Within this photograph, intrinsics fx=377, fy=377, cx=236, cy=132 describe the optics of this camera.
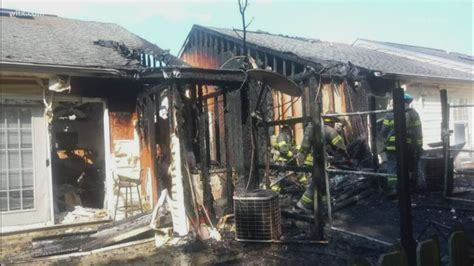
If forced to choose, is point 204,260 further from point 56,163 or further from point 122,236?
point 56,163

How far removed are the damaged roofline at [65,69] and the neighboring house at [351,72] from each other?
2.89 m

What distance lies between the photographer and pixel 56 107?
27.9 ft

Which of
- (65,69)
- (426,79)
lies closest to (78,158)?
(65,69)

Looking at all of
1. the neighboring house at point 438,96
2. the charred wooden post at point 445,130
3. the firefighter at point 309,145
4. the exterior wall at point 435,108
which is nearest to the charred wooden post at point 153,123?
the firefighter at point 309,145

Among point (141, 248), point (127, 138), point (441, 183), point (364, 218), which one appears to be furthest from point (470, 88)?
point (141, 248)

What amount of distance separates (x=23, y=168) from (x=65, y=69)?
2.10 meters

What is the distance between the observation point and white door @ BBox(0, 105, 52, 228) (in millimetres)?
7148

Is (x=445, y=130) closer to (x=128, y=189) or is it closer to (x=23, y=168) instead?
(x=128, y=189)

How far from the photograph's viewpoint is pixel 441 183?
8.37 m

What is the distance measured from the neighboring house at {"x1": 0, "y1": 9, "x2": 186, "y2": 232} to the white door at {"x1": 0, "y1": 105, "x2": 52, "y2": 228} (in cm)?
2

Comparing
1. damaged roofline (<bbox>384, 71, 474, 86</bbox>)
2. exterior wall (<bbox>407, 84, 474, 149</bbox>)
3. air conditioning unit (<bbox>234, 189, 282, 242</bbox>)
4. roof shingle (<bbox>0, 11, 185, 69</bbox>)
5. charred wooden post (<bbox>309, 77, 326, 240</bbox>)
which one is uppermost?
roof shingle (<bbox>0, 11, 185, 69</bbox>)

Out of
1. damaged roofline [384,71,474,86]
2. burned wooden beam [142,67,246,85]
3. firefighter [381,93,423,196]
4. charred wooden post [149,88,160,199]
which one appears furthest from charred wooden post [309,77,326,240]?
damaged roofline [384,71,474,86]

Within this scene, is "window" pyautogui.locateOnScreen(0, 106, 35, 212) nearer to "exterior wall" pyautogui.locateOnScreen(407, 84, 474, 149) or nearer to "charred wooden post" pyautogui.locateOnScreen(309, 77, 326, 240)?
"charred wooden post" pyautogui.locateOnScreen(309, 77, 326, 240)

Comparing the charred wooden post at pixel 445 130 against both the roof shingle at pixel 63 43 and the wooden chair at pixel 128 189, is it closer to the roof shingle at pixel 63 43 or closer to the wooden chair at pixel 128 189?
the roof shingle at pixel 63 43
